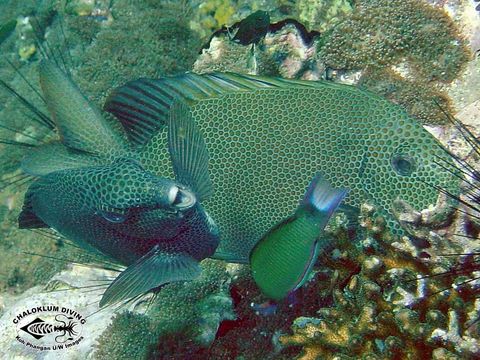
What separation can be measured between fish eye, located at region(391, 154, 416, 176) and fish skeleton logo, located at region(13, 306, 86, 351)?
3030mm

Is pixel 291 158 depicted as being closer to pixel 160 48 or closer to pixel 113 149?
pixel 113 149

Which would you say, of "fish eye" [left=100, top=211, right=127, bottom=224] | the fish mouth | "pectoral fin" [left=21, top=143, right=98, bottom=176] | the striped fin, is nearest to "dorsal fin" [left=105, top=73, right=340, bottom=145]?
"pectoral fin" [left=21, top=143, right=98, bottom=176]

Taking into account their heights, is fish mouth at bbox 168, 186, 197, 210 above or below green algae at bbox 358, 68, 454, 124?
above

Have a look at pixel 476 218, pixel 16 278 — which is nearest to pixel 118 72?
pixel 16 278

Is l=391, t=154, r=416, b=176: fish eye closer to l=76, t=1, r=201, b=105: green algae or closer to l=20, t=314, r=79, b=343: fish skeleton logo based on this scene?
l=76, t=1, r=201, b=105: green algae

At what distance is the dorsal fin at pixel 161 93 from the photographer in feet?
10.0

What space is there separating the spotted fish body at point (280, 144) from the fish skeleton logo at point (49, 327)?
184cm

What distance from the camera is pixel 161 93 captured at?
3053 mm

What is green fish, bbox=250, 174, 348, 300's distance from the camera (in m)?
1.91

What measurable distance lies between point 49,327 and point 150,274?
234 cm

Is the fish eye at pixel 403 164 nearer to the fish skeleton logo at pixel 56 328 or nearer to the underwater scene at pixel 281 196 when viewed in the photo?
the underwater scene at pixel 281 196

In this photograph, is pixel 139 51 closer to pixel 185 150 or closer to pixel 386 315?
pixel 185 150

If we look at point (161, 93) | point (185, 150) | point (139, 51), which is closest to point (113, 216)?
point (185, 150)

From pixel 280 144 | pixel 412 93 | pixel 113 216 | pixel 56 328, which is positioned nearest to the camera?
pixel 113 216
